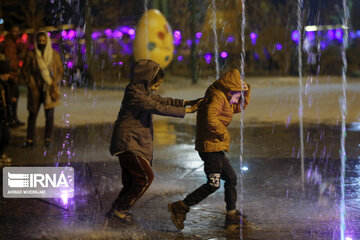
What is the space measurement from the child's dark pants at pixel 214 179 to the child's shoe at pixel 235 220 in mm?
68

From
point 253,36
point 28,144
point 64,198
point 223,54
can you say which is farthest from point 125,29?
point 64,198

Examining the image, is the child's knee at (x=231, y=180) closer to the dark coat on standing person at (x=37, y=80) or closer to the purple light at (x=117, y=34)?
the dark coat on standing person at (x=37, y=80)

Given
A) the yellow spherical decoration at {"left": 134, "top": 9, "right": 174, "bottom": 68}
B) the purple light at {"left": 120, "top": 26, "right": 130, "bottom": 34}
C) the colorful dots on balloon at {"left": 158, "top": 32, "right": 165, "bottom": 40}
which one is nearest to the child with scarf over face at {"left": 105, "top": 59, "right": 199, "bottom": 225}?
the yellow spherical decoration at {"left": 134, "top": 9, "right": 174, "bottom": 68}

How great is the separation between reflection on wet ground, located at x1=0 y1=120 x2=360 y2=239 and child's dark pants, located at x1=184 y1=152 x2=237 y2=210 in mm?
226

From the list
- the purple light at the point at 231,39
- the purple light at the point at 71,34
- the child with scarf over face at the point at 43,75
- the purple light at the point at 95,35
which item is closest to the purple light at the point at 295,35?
the purple light at the point at 231,39

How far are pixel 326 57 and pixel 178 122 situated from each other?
1917cm

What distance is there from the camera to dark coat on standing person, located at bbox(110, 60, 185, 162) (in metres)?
5.43

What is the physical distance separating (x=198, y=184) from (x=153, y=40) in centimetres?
1253

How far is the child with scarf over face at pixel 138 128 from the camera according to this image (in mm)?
5449

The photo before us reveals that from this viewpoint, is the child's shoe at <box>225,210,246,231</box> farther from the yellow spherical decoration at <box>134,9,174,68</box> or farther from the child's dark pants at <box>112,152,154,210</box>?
the yellow spherical decoration at <box>134,9,174,68</box>

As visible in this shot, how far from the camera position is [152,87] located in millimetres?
5625

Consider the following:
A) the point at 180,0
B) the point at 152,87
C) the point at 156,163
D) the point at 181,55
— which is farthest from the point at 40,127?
the point at 181,55

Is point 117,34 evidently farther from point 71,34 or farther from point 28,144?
point 28,144

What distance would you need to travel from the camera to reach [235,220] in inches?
223
